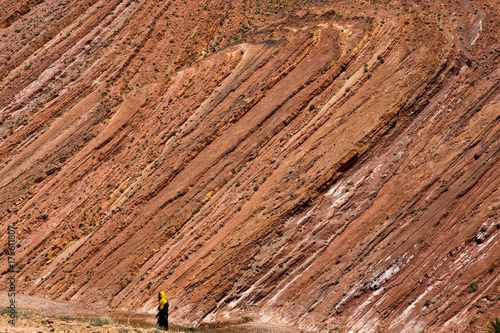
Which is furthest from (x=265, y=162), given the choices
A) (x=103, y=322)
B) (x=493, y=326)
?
(x=493, y=326)

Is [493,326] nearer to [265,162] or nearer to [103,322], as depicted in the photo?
[103,322]

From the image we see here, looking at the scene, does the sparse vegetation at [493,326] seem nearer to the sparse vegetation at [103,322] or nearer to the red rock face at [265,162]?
the red rock face at [265,162]

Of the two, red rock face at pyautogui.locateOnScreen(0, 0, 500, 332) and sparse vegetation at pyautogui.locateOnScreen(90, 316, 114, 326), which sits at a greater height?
red rock face at pyautogui.locateOnScreen(0, 0, 500, 332)

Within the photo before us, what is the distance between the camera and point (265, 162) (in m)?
28.2

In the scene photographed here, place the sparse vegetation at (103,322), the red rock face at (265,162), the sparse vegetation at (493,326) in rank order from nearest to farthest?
the sparse vegetation at (493,326) < the sparse vegetation at (103,322) < the red rock face at (265,162)

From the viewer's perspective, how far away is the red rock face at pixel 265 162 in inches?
813

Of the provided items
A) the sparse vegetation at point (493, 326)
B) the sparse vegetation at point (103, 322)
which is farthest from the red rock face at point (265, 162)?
the sparse vegetation at point (103, 322)

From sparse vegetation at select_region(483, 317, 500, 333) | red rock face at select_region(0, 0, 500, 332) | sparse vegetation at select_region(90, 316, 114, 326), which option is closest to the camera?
sparse vegetation at select_region(483, 317, 500, 333)

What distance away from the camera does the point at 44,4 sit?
159 ft

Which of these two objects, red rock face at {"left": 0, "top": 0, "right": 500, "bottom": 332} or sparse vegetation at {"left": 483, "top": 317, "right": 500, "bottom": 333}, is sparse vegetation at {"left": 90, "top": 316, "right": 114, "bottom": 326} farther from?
sparse vegetation at {"left": 483, "top": 317, "right": 500, "bottom": 333}

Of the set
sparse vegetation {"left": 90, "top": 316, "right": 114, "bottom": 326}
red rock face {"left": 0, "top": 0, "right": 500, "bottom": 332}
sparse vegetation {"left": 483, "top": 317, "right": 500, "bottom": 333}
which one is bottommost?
sparse vegetation {"left": 483, "top": 317, "right": 500, "bottom": 333}

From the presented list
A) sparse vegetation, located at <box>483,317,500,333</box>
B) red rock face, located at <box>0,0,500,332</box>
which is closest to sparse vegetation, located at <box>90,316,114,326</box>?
red rock face, located at <box>0,0,500,332</box>

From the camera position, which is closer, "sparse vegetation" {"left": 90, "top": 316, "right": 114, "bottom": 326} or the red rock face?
"sparse vegetation" {"left": 90, "top": 316, "right": 114, "bottom": 326}

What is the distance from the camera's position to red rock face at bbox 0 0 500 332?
20.7m
